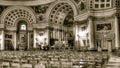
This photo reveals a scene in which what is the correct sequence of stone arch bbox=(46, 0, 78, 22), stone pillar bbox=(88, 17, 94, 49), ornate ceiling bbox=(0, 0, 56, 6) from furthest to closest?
ornate ceiling bbox=(0, 0, 56, 6) → stone arch bbox=(46, 0, 78, 22) → stone pillar bbox=(88, 17, 94, 49)

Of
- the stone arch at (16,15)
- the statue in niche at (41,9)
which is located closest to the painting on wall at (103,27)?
the statue in niche at (41,9)

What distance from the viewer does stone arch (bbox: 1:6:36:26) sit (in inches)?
1872

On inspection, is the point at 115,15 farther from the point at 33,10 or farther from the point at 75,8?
the point at 33,10

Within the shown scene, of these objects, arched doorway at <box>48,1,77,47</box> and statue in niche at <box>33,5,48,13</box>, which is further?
statue in niche at <box>33,5,48,13</box>

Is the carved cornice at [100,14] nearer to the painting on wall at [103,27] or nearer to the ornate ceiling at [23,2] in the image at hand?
the painting on wall at [103,27]

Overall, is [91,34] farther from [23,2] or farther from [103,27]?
[23,2]

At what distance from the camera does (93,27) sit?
34844 mm

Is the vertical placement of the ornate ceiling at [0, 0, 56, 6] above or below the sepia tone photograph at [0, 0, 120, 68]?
above

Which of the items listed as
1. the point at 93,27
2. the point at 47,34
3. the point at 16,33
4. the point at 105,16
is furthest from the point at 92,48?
the point at 16,33

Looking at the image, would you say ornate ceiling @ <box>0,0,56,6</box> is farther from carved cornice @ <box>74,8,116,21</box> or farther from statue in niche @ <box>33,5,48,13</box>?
carved cornice @ <box>74,8,116,21</box>

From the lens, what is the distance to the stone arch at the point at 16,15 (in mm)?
47541

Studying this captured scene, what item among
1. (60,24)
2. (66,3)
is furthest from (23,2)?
(66,3)

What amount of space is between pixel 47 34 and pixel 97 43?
13829mm

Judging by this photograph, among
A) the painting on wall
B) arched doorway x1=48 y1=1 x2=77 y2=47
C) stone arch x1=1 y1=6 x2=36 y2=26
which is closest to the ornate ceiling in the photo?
stone arch x1=1 y1=6 x2=36 y2=26
